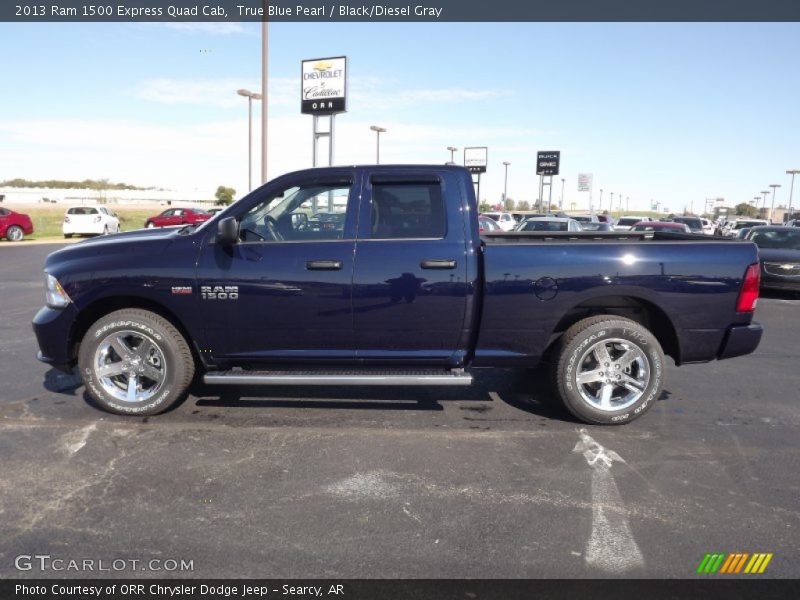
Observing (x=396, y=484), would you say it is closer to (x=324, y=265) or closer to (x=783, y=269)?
(x=324, y=265)

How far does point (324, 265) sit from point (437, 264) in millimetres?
851

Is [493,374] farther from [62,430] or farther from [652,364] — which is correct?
[62,430]

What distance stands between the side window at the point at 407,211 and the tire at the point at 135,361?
182 centimetres

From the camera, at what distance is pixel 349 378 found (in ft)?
14.3

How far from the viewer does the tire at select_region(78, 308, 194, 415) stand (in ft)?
14.9

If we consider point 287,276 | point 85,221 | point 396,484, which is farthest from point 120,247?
point 85,221

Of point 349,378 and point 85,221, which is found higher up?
point 85,221

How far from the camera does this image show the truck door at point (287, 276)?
4426 mm

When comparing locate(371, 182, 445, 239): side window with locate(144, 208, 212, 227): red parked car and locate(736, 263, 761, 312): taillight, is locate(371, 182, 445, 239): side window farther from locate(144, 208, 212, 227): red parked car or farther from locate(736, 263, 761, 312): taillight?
locate(144, 208, 212, 227): red parked car

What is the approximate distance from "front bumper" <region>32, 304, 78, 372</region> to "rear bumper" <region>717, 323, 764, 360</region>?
16.8 ft

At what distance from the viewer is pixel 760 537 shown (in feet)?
10.1

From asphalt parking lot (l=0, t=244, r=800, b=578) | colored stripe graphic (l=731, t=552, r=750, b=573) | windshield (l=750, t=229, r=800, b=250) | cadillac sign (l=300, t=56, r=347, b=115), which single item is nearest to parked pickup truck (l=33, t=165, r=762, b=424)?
asphalt parking lot (l=0, t=244, r=800, b=578)

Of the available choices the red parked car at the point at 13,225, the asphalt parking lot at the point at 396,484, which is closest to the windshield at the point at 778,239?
the asphalt parking lot at the point at 396,484

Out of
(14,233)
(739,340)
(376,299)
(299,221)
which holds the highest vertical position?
(299,221)
